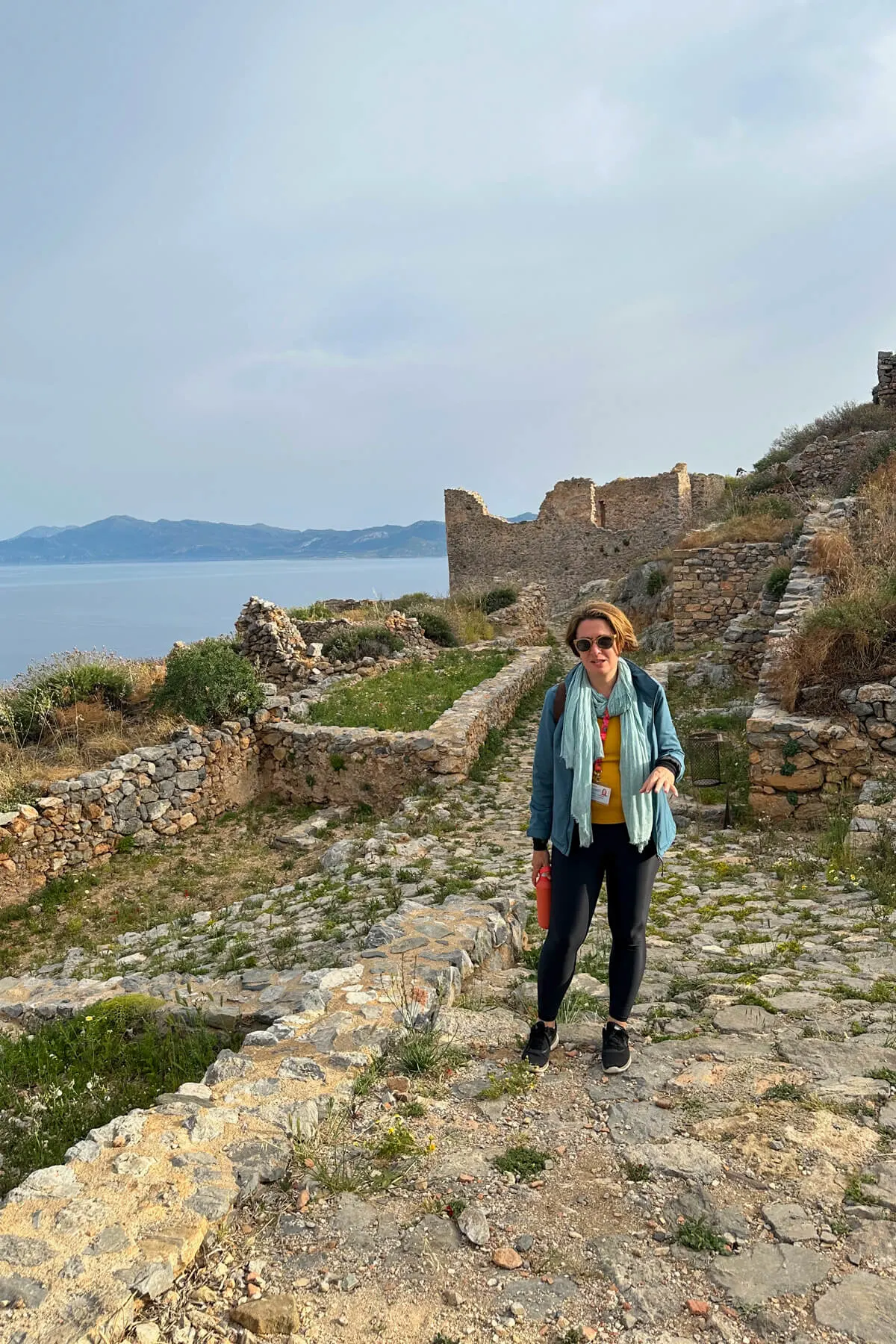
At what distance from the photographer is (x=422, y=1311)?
2408mm

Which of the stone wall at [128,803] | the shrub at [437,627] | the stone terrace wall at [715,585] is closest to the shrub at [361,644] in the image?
the shrub at [437,627]

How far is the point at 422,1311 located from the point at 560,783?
1.95 metres

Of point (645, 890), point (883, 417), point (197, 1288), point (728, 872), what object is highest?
point (883, 417)

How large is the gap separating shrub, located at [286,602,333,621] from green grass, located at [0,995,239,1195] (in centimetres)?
1576

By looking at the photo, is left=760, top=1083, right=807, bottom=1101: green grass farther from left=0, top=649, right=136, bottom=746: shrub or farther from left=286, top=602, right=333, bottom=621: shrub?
left=286, top=602, right=333, bottom=621: shrub

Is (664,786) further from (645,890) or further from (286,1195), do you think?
(286,1195)

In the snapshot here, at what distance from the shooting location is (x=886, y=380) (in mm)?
21859

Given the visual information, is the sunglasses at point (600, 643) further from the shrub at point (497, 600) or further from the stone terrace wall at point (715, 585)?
the shrub at point (497, 600)

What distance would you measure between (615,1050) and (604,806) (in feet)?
3.69

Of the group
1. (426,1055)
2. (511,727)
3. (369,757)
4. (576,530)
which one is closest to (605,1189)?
(426,1055)

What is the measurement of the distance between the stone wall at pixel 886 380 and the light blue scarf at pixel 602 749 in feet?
72.4

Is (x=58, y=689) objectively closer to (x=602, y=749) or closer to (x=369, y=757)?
(x=369, y=757)

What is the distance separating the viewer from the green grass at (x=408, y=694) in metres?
12.1

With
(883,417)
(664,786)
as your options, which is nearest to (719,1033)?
(664,786)
